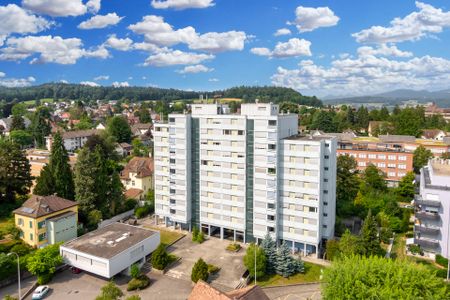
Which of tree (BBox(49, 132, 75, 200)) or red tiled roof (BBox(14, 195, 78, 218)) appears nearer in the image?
red tiled roof (BBox(14, 195, 78, 218))

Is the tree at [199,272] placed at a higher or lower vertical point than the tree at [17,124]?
lower

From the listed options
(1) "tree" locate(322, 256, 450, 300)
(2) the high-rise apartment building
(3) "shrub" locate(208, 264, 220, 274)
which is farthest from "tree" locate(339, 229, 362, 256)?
(3) "shrub" locate(208, 264, 220, 274)

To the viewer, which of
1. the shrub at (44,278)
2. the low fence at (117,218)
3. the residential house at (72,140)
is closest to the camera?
the shrub at (44,278)

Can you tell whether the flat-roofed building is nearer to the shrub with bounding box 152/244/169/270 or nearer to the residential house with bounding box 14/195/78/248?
the shrub with bounding box 152/244/169/270

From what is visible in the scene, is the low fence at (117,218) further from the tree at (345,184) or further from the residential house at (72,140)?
the residential house at (72,140)

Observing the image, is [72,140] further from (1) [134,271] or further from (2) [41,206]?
(1) [134,271]

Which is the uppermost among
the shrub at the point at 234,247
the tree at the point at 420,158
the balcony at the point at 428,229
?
the tree at the point at 420,158

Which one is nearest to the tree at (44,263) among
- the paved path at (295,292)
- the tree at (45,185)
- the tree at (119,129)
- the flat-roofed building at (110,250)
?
the flat-roofed building at (110,250)
